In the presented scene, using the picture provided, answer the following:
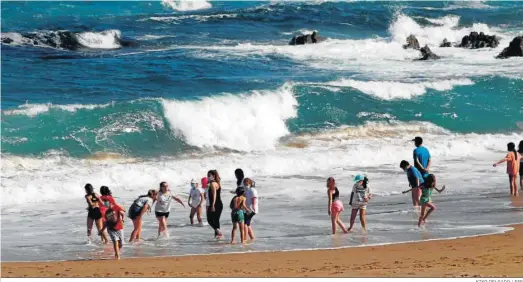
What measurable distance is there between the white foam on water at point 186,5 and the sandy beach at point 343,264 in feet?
187

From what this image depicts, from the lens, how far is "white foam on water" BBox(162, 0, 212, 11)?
71744 mm

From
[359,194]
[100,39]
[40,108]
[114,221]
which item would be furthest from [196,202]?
[100,39]

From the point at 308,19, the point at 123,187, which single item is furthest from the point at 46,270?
the point at 308,19

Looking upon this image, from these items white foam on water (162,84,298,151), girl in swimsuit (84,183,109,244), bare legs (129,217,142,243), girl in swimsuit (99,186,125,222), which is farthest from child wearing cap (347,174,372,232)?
white foam on water (162,84,298,151)

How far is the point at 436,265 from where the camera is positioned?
13758 millimetres

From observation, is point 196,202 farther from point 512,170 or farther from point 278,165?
point 278,165

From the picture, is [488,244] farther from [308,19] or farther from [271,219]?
[308,19]

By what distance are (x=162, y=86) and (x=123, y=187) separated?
13.0m

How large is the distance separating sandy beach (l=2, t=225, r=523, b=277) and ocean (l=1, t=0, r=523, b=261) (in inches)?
26.3

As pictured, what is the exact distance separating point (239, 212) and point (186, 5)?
5666cm

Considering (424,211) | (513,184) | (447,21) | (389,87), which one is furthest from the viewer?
(447,21)

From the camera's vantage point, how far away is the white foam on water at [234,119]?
93.6 ft

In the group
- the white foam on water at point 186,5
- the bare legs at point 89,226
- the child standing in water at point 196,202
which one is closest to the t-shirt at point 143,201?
the bare legs at point 89,226

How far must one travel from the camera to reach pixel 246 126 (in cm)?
2958
